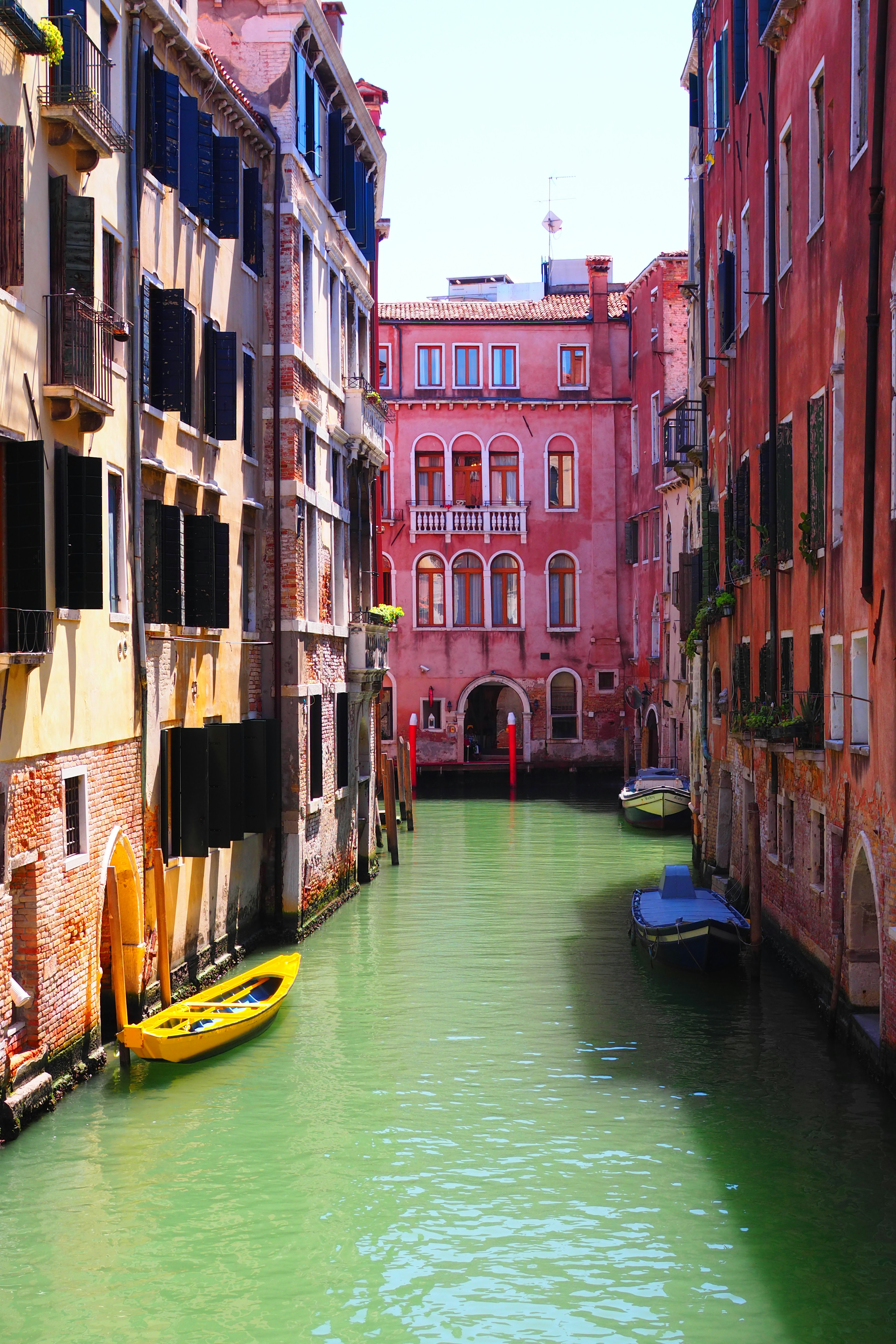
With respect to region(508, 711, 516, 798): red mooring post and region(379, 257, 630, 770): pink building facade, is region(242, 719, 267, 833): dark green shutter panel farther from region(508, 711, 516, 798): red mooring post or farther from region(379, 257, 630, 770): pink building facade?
region(379, 257, 630, 770): pink building facade

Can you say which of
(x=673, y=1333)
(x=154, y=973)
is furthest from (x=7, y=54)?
(x=673, y=1333)

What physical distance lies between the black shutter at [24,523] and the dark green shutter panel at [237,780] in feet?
18.0

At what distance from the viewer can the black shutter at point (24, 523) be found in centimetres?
1038

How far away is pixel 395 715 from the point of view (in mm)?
42531

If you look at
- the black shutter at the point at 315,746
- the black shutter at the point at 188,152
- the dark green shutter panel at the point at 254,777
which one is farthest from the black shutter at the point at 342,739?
the black shutter at the point at 188,152

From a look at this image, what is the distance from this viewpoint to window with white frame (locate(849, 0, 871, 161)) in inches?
506

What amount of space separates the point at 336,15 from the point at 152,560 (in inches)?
489

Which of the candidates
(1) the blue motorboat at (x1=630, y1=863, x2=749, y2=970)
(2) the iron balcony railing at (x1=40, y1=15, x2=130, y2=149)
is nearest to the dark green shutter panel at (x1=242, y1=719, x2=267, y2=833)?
(1) the blue motorboat at (x1=630, y1=863, x2=749, y2=970)

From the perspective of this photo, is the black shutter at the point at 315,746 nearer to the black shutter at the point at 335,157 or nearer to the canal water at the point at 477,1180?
the canal water at the point at 477,1180

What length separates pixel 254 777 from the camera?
1686 cm

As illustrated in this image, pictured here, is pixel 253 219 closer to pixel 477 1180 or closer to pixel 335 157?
pixel 335 157

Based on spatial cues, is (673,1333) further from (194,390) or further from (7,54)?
(194,390)

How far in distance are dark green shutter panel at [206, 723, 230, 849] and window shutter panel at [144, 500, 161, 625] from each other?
1762mm

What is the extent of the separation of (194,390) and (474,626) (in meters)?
27.8
